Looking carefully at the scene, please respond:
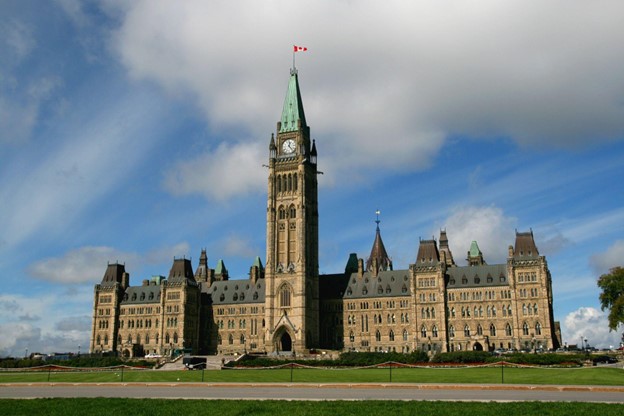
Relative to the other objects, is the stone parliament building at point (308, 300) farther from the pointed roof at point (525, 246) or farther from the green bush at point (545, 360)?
the green bush at point (545, 360)

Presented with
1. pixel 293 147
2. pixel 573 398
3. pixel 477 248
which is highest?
pixel 293 147

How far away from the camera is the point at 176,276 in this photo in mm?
141375

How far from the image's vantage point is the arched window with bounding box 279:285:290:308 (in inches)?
4963

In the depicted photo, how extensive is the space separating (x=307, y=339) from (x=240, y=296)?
24.7 metres

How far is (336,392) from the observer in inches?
1452

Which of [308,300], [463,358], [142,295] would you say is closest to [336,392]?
[463,358]

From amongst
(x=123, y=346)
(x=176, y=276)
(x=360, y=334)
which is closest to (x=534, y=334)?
(x=360, y=334)

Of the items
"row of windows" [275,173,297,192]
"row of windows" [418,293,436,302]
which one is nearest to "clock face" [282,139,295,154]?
"row of windows" [275,173,297,192]

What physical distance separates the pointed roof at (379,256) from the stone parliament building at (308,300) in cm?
62

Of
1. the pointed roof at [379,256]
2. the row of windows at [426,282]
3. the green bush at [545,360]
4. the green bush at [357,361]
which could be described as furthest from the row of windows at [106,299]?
the green bush at [545,360]

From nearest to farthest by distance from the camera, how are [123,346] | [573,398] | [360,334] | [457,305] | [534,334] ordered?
[573,398], [534,334], [457,305], [360,334], [123,346]

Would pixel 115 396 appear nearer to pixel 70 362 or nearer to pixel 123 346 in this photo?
pixel 70 362

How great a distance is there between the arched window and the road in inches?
3218

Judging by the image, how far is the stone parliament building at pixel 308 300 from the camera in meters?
115
